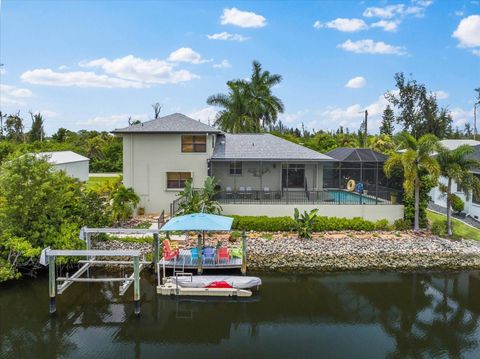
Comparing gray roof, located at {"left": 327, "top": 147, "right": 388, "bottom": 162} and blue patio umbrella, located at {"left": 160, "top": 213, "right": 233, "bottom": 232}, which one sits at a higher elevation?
gray roof, located at {"left": 327, "top": 147, "right": 388, "bottom": 162}

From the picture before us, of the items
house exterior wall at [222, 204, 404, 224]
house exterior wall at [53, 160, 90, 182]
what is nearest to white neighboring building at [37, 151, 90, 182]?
house exterior wall at [53, 160, 90, 182]

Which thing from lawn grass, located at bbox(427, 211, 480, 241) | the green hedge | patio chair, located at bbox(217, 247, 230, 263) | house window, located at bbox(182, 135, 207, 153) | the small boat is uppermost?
house window, located at bbox(182, 135, 207, 153)

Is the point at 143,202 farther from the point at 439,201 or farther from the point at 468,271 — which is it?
the point at 439,201

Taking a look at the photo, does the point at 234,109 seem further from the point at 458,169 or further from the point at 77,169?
the point at 458,169

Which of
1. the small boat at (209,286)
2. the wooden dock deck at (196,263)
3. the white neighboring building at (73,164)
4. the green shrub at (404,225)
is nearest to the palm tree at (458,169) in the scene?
the green shrub at (404,225)

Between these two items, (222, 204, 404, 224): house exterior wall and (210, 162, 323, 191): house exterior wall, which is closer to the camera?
(222, 204, 404, 224): house exterior wall

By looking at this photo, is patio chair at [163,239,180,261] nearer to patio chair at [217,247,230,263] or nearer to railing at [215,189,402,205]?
patio chair at [217,247,230,263]

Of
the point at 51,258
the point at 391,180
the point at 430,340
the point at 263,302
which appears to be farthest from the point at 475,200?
the point at 51,258

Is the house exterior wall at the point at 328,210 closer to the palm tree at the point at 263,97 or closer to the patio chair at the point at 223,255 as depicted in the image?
the patio chair at the point at 223,255
